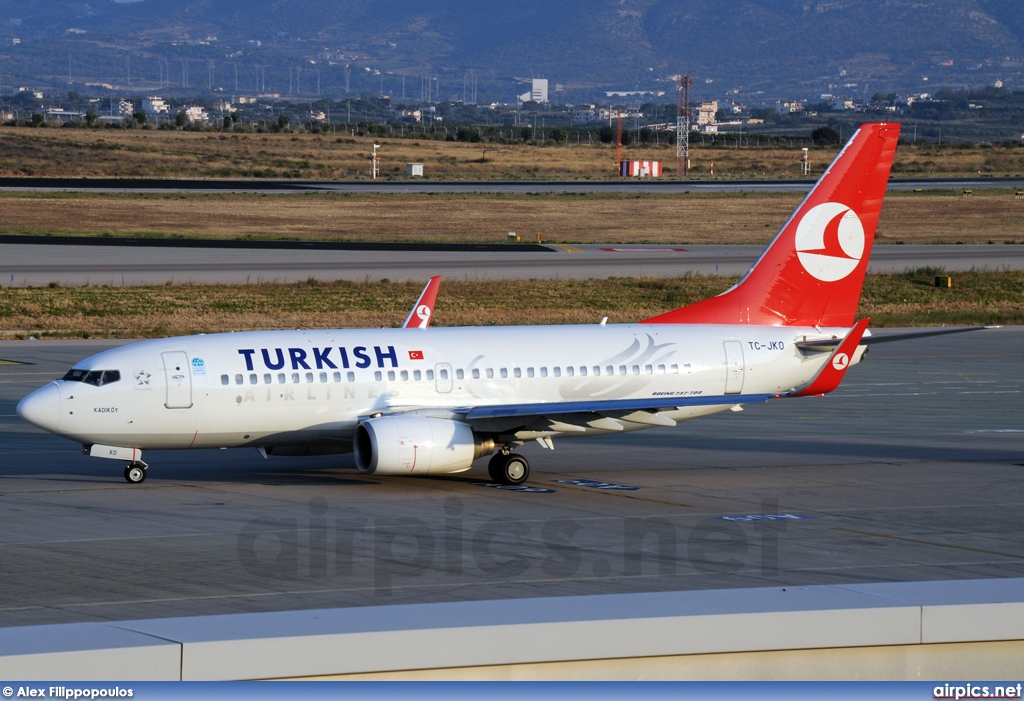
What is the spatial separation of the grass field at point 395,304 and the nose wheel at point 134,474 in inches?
1109

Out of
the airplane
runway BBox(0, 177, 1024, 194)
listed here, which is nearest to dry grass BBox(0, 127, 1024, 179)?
runway BBox(0, 177, 1024, 194)

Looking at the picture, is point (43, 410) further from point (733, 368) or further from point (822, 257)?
point (822, 257)

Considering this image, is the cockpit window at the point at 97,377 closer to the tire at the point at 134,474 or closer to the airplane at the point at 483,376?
the airplane at the point at 483,376

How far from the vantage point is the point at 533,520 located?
2748cm

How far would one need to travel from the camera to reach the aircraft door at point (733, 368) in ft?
111

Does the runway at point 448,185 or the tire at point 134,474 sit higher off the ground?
the runway at point 448,185

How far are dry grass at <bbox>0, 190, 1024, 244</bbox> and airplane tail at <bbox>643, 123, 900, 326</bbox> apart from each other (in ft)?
198

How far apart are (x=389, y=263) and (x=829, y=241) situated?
4663cm

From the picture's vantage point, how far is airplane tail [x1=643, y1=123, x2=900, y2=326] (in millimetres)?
35625

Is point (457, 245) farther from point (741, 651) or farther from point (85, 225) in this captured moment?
point (741, 651)

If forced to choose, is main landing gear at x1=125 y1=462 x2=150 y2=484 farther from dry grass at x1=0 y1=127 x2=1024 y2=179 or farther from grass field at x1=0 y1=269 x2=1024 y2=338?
dry grass at x1=0 y1=127 x2=1024 y2=179

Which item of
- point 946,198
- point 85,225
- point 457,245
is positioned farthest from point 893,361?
point 946,198

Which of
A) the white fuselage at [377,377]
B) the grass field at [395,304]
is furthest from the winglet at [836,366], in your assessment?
the grass field at [395,304]

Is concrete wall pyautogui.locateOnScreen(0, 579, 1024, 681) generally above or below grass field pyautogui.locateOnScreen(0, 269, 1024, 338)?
above
